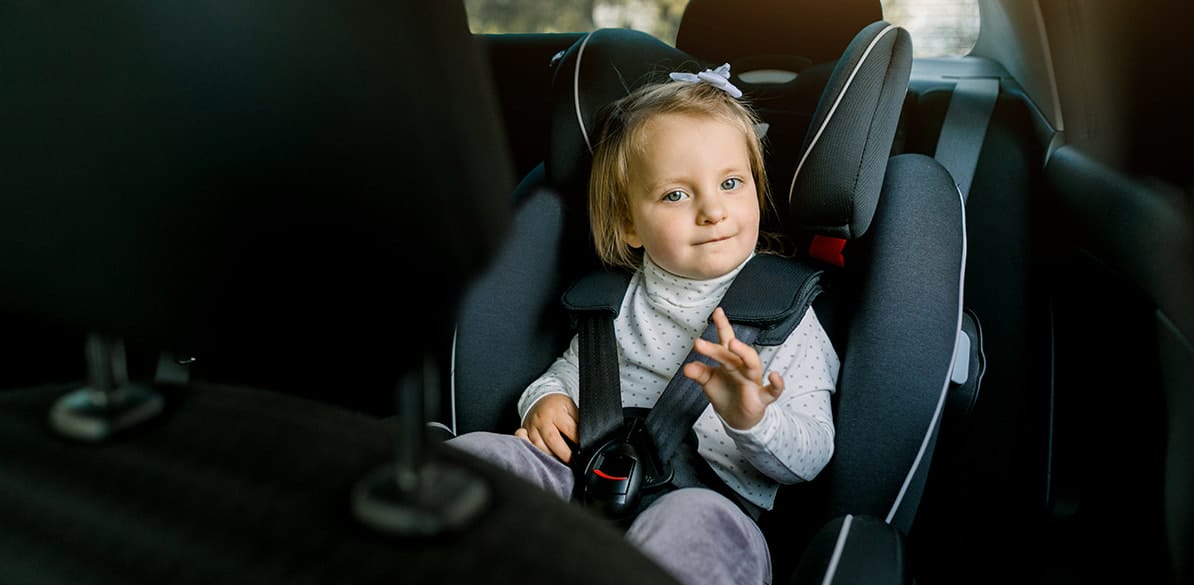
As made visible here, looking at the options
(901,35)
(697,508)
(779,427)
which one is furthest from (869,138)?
(697,508)

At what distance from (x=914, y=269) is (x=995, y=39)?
1083 mm

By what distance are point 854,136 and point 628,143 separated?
0.38m

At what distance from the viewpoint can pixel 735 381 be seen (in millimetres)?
1243

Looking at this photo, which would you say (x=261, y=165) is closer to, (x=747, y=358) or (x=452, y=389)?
(x=747, y=358)

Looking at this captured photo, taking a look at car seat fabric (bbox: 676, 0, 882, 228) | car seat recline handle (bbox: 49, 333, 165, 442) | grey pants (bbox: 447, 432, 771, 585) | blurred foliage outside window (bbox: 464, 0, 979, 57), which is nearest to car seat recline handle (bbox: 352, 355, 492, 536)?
car seat recline handle (bbox: 49, 333, 165, 442)

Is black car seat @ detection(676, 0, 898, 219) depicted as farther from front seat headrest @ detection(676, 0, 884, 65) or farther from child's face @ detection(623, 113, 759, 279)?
child's face @ detection(623, 113, 759, 279)

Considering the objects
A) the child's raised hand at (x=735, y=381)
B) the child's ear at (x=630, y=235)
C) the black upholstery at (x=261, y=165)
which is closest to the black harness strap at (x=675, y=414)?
the child's raised hand at (x=735, y=381)

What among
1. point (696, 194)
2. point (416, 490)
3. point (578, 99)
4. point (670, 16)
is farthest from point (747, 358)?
point (670, 16)

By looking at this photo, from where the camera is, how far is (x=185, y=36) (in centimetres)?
49

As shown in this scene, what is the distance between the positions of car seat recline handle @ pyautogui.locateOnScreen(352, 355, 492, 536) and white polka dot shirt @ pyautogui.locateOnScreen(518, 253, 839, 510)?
760 millimetres

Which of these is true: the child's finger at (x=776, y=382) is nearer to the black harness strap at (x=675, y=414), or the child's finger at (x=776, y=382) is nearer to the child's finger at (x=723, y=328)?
the child's finger at (x=723, y=328)

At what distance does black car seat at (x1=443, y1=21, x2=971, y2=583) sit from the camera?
1.29 meters

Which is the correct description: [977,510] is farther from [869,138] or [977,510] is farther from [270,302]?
[270,302]

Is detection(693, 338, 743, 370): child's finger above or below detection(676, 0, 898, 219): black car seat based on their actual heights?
below
